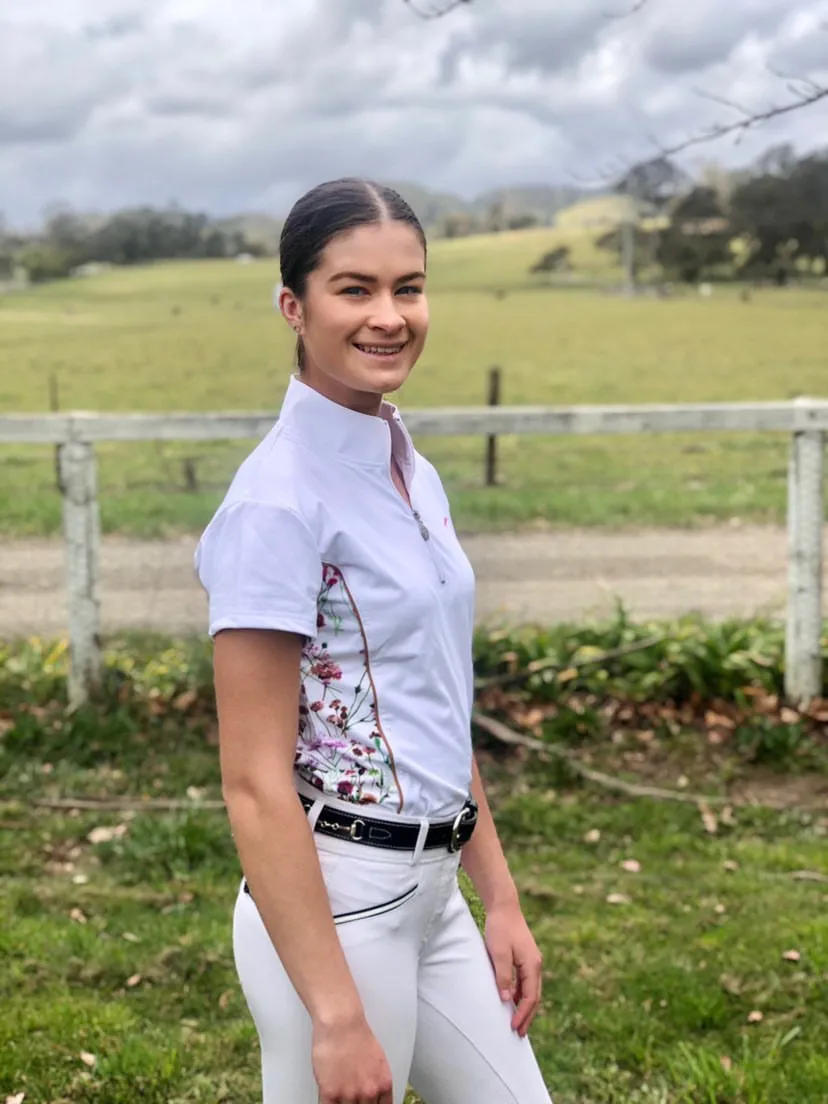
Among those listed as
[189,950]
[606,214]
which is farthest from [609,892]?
[606,214]

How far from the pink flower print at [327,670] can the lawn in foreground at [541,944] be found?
178 cm

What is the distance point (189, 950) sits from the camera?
3.55 metres

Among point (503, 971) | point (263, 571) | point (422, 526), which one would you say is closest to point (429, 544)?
point (422, 526)

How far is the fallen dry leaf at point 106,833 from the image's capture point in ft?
14.3

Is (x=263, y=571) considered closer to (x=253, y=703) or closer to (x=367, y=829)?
(x=253, y=703)

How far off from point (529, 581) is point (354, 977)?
5.48m

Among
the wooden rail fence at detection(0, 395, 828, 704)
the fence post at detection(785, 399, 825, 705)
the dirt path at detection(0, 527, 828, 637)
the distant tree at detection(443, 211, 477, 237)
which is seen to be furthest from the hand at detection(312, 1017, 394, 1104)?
the distant tree at detection(443, 211, 477, 237)

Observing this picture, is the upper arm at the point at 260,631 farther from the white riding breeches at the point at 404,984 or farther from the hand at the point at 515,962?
the hand at the point at 515,962

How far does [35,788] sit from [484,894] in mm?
3311

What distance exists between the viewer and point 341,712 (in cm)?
155

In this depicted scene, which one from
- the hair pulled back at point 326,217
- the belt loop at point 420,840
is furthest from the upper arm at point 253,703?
the hair pulled back at point 326,217

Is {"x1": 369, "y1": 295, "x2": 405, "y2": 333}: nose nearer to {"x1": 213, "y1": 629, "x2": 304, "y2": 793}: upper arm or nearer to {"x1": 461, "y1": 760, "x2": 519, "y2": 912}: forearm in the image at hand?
{"x1": 213, "y1": 629, "x2": 304, "y2": 793}: upper arm

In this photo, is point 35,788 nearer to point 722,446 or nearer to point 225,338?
point 722,446

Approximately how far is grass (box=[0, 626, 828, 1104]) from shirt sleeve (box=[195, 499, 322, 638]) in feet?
6.19
